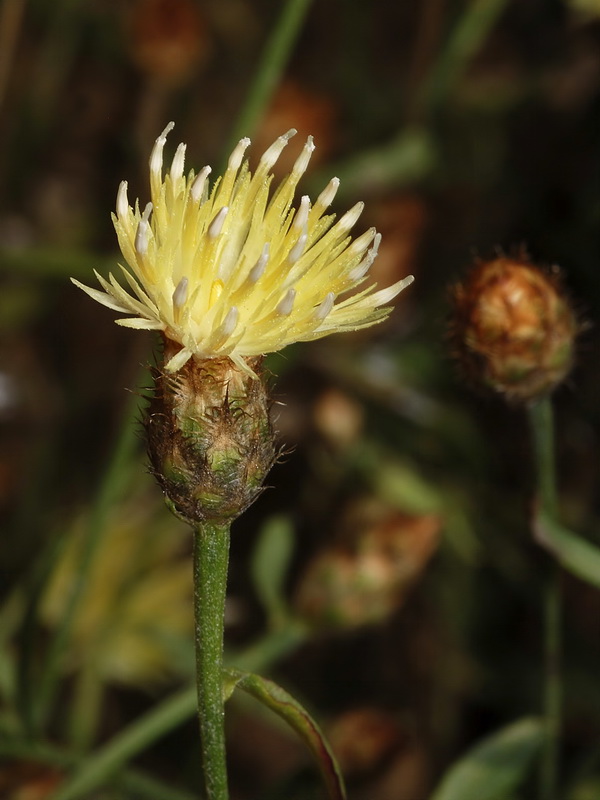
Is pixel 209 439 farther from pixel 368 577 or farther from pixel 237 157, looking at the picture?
pixel 368 577

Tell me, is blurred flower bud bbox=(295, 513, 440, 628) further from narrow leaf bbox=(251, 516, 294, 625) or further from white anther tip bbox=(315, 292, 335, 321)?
white anther tip bbox=(315, 292, 335, 321)

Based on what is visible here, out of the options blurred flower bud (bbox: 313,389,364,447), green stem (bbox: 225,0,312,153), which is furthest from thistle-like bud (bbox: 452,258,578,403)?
blurred flower bud (bbox: 313,389,364,447)

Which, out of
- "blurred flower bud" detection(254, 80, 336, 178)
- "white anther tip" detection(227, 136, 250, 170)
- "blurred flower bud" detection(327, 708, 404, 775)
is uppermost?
"blurred flower bud" detection(254, 80, 336, 178)

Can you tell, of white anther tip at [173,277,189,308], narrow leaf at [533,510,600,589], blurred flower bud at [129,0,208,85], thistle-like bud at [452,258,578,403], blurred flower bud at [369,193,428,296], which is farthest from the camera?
blurred flower bud at [129,0,208,85]

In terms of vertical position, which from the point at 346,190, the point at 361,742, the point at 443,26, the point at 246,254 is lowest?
the point at 361,742

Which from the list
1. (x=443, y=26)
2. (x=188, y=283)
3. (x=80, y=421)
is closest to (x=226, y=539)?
A: (x=188, y=283)

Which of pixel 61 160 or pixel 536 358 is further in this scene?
pixel 61 160

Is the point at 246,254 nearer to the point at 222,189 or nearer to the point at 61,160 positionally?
the point at 222,189
